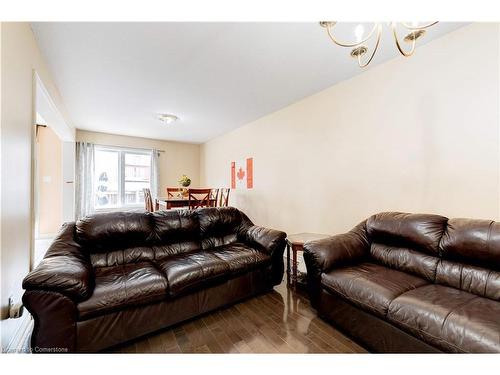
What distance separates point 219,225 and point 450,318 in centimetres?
221

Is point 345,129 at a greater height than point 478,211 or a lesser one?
greater

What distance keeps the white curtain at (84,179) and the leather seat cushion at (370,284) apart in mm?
5439

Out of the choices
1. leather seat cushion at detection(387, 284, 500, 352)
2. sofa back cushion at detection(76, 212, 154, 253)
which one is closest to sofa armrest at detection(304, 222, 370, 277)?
leather seat cushion at detection(387, 284, 500, 352)

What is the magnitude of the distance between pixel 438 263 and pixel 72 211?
20.7ft

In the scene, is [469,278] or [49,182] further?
[49,182]

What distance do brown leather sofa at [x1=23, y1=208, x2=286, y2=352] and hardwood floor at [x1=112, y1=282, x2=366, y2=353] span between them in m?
0.10

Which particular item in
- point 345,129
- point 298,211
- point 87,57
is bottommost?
point 298,211

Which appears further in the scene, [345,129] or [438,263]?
[345,129]

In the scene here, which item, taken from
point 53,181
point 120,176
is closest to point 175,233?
point 120,176

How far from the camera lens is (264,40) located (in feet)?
6.88

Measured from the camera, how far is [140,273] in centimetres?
186

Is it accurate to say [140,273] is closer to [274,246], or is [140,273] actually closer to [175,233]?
[175,233]

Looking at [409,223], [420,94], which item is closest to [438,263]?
[409,223]
